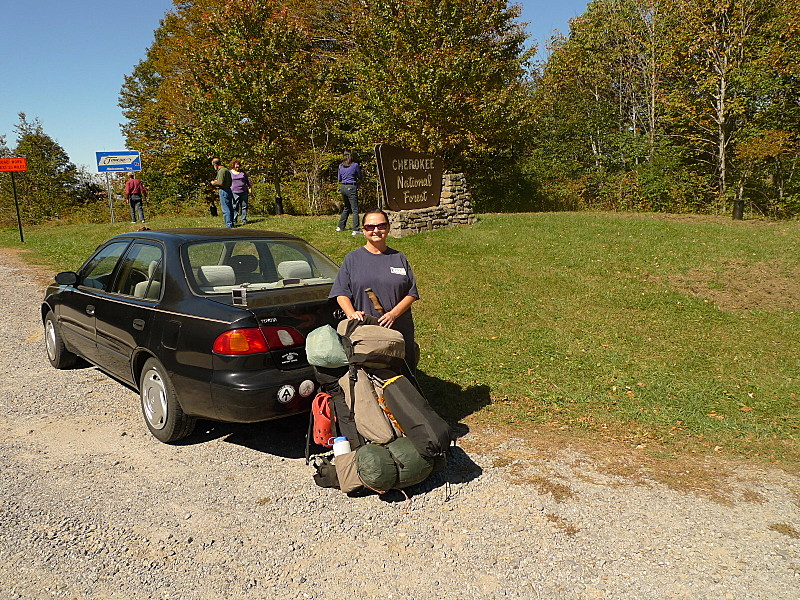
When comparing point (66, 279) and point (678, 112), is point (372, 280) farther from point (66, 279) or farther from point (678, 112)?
point (678, 112)

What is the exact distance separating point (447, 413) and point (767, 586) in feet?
9.60

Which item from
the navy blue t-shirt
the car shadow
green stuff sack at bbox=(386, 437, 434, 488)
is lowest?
the car shadow

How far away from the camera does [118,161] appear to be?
2227 cm

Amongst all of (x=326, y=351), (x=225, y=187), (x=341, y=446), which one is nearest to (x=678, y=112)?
(x=225, y=187)

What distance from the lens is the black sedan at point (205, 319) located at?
4.03 m

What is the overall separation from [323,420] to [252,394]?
528 mm

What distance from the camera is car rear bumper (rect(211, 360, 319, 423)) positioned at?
3973mm

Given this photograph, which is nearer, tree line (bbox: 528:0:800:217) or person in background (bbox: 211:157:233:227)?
person in background (bbox: 211:157:233:227)

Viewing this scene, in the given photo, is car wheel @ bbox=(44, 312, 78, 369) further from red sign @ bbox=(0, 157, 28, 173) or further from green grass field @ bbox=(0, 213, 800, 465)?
red sign @ bbox=(0, 157, 28, 173)

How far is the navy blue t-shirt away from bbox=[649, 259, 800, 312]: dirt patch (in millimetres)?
6917

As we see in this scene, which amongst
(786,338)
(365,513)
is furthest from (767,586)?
(786,338)

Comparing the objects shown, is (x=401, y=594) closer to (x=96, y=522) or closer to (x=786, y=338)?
(x=96, y=522)

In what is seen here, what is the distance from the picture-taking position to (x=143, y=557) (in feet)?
10.3

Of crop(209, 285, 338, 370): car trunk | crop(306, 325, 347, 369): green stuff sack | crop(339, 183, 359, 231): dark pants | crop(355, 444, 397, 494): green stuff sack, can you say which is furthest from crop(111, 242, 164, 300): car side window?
crop(339, 183, 359, 231): dark pants
